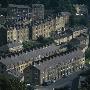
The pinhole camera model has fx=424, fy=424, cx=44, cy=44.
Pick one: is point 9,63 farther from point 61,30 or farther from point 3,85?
point 61,30

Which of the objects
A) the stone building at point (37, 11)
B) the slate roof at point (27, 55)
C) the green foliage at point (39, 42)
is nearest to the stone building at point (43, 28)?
the green foliage at point (39, 42)

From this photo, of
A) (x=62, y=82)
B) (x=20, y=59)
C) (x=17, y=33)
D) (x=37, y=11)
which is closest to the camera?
(x=62, y=82)

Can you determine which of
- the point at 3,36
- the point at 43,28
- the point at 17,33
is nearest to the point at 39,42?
the point at 17,33

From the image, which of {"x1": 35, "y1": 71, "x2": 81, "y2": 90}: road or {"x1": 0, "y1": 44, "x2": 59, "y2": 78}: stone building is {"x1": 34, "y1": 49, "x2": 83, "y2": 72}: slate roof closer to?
{"x1": 35, "y1": 71, "x2": 81, "y2": 90}: road

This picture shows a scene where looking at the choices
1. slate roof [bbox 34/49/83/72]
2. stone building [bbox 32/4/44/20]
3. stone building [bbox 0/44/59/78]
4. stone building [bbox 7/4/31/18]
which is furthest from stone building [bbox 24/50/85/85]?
→ stone building [bbox 7/4/31/18]

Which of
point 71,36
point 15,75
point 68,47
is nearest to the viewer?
A: point 15,75

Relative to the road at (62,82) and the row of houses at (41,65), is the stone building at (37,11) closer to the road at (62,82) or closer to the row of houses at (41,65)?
the row of houses at (41,65)

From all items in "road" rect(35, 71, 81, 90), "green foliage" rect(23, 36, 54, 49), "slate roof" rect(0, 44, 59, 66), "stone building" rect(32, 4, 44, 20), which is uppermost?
"stone building" rect(32, 4, 44, 20)

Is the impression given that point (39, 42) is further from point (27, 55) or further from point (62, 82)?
point (62, 82)

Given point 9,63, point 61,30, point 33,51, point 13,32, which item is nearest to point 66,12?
point 61,30
